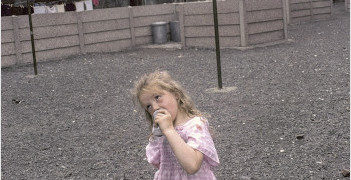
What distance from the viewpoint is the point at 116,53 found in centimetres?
1404

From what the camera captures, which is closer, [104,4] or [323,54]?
[323,54]

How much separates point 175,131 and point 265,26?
11.0 meters

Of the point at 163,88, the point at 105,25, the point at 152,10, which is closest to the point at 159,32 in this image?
the point at 152,10

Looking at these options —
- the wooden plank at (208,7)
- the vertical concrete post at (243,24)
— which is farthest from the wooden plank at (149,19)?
the vertical concrete post at (243,24)

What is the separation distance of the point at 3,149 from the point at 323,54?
22.5 ft

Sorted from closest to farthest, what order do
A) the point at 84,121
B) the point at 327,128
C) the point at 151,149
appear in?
1. the point at 151,149
2. the point at 327,128
3. the point at 84,121

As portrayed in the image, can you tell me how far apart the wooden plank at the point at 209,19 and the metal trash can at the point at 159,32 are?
4.88 feet

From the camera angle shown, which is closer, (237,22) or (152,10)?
(237,22)

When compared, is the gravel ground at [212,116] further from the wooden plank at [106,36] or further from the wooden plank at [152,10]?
the wooden plank at [152,10]

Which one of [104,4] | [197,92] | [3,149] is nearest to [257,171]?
[3,149]

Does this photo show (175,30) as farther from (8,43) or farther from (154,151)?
(154,151)

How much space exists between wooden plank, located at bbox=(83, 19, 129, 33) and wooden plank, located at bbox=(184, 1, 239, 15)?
1.99 m

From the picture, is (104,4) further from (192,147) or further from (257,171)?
(192,147)

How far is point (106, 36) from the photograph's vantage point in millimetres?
14297
